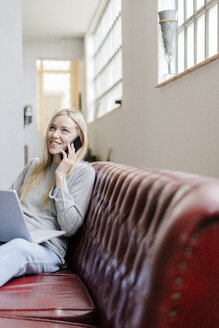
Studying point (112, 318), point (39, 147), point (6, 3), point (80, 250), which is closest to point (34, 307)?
point (112, 318)

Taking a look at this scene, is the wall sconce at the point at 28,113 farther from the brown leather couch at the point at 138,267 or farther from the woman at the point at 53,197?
the brown leather couch at the point at 138,267

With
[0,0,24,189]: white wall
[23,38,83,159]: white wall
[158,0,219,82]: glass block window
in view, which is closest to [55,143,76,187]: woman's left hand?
[158,0,219,82]: glass block window

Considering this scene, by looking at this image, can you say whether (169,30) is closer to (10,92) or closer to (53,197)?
(10,92)

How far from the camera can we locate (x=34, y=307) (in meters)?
1.42

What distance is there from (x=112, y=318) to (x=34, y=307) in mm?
323

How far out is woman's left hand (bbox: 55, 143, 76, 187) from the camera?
207cm

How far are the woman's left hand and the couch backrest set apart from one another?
66 centimetres

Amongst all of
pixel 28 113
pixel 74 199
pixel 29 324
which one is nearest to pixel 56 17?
pixel 28 113

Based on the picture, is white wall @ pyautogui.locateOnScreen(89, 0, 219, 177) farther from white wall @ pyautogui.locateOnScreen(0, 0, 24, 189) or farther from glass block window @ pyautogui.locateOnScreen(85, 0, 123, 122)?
white wall @ pyautogui.locateOnScreen(0, 0, 24, 189)

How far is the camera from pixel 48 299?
58.9 inches

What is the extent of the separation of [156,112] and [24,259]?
89.5 inches

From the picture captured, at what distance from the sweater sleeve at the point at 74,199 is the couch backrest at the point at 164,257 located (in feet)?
1.67

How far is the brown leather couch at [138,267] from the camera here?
3.12 ft

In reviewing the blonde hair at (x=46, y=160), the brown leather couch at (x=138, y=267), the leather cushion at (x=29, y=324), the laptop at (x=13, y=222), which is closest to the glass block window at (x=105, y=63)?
the blonde hair at (x=46, y=160)
